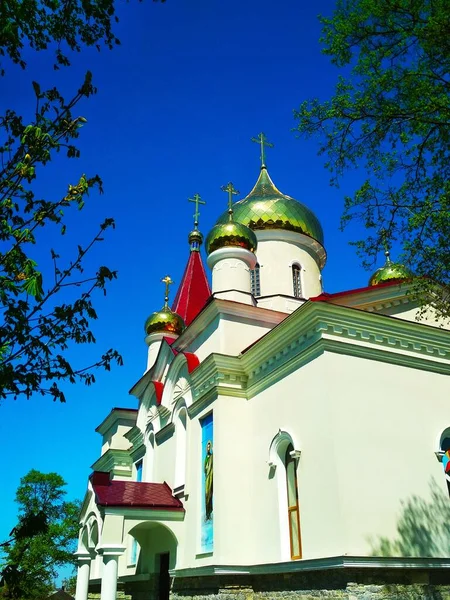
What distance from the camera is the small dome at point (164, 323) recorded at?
17078mm

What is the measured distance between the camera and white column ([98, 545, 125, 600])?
9594 millimetres

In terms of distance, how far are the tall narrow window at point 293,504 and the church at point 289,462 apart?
0.03 m

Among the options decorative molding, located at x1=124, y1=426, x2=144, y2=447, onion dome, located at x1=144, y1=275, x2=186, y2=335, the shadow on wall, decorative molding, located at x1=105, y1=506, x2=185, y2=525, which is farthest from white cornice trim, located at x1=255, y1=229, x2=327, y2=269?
the shadow on wall

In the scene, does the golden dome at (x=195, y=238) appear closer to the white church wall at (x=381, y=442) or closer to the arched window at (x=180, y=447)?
the arched window at (x=180, y=447)

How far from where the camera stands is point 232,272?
13.0 metres

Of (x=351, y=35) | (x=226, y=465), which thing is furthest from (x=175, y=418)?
(x=351, y=35)

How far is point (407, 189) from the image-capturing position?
26.7 ft

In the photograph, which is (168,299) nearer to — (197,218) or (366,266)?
(197,218)

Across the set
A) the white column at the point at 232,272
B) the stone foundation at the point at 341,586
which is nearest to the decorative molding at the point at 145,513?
the stone foundation at the point at 341,586

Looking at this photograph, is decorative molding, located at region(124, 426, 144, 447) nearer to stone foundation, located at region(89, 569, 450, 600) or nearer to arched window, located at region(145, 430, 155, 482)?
arched window, located at region(145, 430, 155, 482)

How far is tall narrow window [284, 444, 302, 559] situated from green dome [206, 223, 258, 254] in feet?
18.7

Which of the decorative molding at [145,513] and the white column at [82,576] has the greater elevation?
the decorative molding at [145,513]

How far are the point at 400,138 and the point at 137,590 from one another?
38.0 ft

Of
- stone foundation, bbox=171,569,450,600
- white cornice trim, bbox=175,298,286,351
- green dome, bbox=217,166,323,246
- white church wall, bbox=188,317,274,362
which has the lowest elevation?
stone foundation, bbox=171,569,450,600
